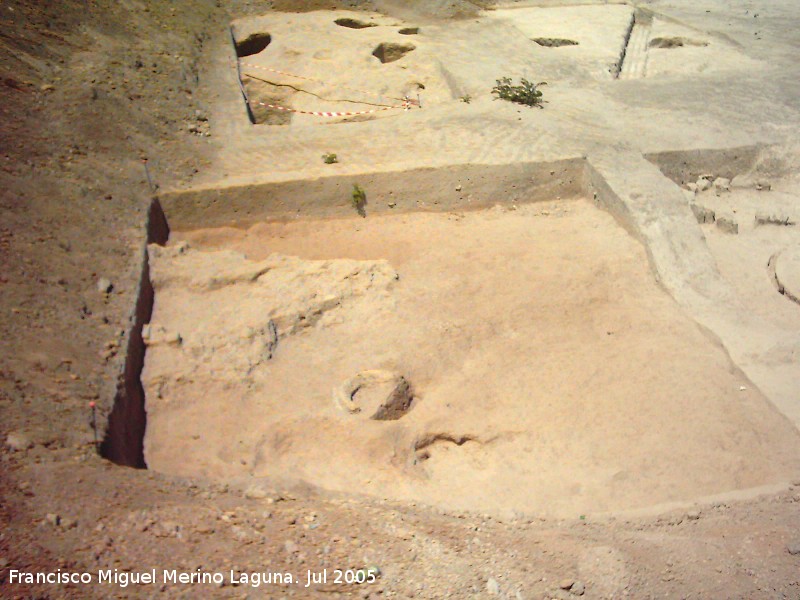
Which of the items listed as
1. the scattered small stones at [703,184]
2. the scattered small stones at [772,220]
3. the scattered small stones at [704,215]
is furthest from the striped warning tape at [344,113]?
the scattered small stones at [772,220]

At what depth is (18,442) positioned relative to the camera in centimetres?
369

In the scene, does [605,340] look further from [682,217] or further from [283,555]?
[283,555]

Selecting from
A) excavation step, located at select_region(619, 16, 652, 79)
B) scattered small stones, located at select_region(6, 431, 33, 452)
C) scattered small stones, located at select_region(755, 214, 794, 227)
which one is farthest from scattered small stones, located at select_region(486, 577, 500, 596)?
excavation step, located at select_region(619, 16, 652, 79)

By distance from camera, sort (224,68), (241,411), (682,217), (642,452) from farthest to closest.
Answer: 1. (224,68)
2. (682,217)
3. (241,411)
4. (642,452)

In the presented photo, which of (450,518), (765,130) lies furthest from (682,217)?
(450,518)

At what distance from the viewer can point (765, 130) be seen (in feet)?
26.9

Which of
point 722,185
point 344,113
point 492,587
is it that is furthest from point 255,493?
point 722,185

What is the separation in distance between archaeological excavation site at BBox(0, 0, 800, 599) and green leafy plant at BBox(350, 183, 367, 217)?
0.11 ft

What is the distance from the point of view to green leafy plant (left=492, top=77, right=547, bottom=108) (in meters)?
8.69

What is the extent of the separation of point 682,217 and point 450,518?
434 centimetres

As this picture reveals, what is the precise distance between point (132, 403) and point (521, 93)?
247 inches

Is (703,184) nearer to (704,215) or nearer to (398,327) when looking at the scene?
(704,215)

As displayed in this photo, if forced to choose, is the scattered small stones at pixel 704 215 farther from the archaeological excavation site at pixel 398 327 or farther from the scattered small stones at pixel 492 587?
the scattered small stones at pixel 492 587

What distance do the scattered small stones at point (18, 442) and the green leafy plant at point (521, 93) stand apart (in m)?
7.02
